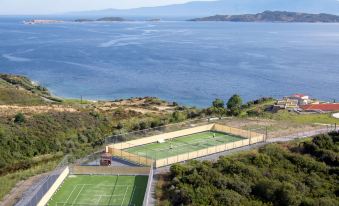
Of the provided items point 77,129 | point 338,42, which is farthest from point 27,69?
point 338,42

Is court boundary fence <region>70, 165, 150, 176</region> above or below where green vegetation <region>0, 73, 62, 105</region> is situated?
above

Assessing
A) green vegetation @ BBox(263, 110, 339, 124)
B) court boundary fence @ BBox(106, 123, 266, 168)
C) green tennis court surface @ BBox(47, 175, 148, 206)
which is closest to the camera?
green tennis court surface @ BBox(47, 175, 148, 206)

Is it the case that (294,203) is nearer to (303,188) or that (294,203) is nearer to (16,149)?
(303,188)

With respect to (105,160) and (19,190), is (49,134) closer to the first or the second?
(105,160)

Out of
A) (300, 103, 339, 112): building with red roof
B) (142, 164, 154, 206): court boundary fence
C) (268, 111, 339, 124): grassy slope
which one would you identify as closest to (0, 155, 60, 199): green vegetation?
(142, 164, 154, 206): court boundary fence

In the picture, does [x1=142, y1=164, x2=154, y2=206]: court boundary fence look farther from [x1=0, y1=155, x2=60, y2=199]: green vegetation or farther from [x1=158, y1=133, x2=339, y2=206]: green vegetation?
[x1=0, y1=155, x2=60, y2=199]: green vegetation
